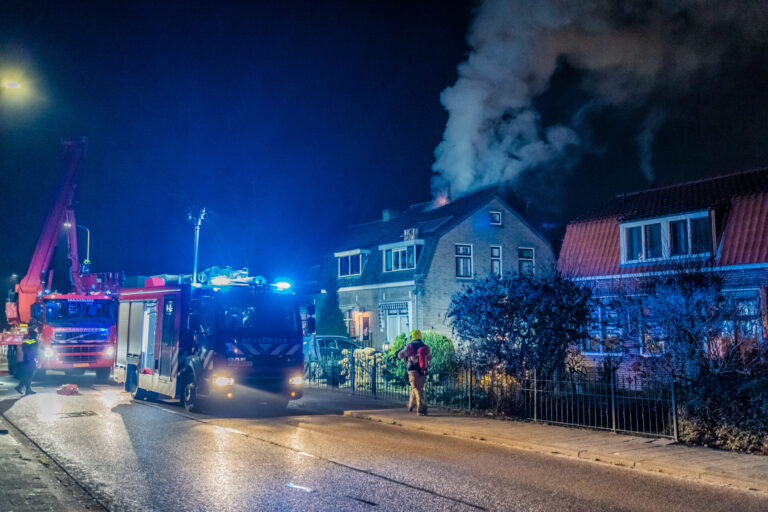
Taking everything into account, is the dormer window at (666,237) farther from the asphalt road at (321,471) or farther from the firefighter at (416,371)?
the asphalt road at (321,471)

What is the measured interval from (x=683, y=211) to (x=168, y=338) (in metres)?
16.8

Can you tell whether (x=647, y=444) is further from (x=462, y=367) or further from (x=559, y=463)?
(x=462, y=367)

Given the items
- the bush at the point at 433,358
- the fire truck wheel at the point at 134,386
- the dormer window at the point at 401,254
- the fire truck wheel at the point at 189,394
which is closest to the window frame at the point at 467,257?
the dormer window at the point at 401,254

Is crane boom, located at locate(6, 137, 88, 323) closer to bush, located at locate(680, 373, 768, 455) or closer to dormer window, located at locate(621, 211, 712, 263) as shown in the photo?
dormer window, located at locate(621, 211, 712, 263)

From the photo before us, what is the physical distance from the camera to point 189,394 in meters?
15.0

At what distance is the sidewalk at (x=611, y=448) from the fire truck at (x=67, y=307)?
13.2 meters

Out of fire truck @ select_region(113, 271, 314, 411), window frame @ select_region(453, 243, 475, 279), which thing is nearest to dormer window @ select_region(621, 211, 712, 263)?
window frame @ select_region(453, 243, 475, 279)

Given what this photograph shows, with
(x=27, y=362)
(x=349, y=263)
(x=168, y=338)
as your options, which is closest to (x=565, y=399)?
(x=168, y=338)

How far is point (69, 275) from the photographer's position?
28234 millimetres

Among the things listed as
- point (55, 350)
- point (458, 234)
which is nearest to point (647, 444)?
point (55, 350)

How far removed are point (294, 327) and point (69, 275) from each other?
17213 mm

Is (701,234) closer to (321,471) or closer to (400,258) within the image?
(400,258)

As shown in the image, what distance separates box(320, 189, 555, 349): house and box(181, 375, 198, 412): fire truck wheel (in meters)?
18.0

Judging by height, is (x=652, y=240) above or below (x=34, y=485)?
above
